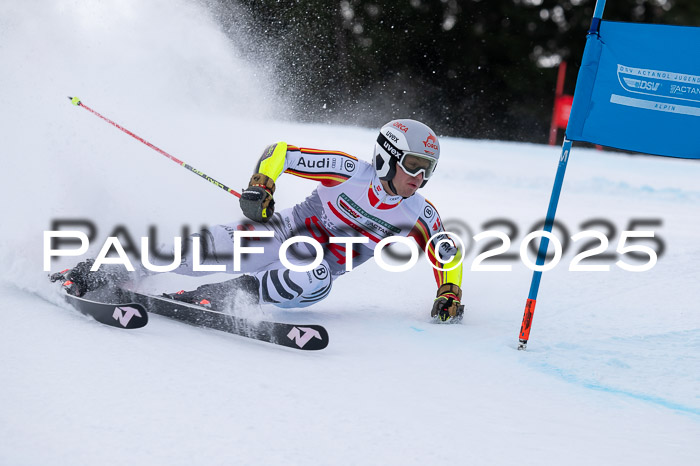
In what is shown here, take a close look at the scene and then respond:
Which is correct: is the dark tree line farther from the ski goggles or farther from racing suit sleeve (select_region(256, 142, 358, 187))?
the ski goggles

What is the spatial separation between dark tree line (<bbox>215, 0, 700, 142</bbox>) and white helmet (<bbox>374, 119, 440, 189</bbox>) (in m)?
15.3

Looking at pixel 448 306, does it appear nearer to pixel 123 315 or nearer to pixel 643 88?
pixel 643 88

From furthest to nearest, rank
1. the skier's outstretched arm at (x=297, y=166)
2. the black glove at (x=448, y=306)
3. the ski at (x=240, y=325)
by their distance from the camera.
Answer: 1. the black glove at (x=448, y=306)
2. the skier's outstretched arm at (x=297, y=166)
3. the ski at (x=240, y=325)

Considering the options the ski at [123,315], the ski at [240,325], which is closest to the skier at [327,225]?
the ski at [240,325]

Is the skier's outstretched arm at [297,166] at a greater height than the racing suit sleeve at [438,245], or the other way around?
the skier's outstretched arm at [297,166]

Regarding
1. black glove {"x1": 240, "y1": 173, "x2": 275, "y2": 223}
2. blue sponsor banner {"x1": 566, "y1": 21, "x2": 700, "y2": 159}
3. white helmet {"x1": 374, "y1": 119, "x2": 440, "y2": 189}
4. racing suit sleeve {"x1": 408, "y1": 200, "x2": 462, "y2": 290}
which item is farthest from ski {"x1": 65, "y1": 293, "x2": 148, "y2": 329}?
blue sponsor banner {"x1": 566, "y1": 21, "x2": 700, "y2": 159}

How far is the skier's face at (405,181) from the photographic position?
3.43 metres

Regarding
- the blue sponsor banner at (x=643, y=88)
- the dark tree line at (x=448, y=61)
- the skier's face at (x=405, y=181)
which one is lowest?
the skier's face at (x=405, y=181)

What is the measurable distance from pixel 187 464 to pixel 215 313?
4.29 feet

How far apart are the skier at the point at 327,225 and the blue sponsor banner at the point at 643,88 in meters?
0.82

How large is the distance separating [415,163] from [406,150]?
3.4 inches

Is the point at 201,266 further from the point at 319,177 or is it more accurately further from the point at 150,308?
the point at 319,177

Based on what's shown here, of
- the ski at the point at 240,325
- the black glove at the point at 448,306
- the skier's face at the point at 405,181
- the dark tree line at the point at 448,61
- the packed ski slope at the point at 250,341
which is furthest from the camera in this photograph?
the dark tree line at the point at 448,61

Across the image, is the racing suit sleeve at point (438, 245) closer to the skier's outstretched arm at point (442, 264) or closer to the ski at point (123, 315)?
the skier's outstretched arm at point (442, 264)
